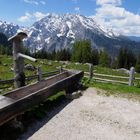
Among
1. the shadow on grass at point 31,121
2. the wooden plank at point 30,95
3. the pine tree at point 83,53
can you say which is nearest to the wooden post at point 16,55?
the wooden plank at point 30,95

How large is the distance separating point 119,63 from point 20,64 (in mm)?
96200

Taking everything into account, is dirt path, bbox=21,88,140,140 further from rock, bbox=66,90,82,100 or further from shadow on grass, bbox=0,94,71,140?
rock, bbox=66,90,82,100

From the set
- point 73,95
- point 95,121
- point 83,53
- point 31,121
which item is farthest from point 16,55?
point 83,53

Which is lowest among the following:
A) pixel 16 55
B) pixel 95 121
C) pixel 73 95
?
pixel 95 121

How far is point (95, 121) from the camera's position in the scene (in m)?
12.3

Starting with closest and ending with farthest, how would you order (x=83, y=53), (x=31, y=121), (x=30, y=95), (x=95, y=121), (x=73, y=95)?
1. (x=30, y=95)
2. (x=31, y=121)
3. (x=95, y=121)
4. (x=73, y=95)
5. (x=83, y=53)

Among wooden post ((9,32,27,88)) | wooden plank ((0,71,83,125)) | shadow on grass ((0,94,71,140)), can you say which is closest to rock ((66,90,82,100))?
wooden plank ((0,71,83,125))

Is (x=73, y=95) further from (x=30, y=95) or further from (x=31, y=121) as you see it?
(x=30, y=95)

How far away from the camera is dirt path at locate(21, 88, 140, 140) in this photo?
10622 millimetres

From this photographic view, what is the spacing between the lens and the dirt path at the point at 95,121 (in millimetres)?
10622

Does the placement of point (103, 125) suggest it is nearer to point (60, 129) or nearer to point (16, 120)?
point (60, 129)

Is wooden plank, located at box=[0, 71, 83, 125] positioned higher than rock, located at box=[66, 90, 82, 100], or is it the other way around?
wooden plank, located at box=[0, 71, 83, 125]

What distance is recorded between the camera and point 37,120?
11.8 meters

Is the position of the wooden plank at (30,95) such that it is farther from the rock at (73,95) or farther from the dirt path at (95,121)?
the dirt path at (95,121)
